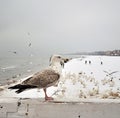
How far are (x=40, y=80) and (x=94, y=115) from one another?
39.9 inches

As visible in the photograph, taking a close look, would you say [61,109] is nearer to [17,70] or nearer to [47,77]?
[47,77]

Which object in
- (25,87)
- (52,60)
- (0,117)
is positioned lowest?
(0,117)

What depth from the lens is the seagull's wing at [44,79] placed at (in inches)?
145

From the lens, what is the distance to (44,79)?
12.2 feet

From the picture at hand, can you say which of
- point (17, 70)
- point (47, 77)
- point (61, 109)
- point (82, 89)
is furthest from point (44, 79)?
point (17, 70)

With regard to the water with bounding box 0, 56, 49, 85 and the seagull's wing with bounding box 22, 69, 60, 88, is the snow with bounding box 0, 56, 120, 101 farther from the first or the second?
the water with bounding box 0, 56, 49, 85

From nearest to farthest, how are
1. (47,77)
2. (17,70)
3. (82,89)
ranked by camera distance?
(47,77)
(82,89)
(17,70)

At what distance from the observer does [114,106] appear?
10.2 ft

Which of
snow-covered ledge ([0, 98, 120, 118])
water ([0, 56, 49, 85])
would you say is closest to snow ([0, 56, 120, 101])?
snow-covered ledge ([0, 98, 120, 118])

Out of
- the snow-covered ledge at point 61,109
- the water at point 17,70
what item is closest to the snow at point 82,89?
the snow-covered ledge at point 61,109

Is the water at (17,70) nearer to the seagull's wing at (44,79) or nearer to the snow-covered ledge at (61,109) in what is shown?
the seagull's wing at (44,79)

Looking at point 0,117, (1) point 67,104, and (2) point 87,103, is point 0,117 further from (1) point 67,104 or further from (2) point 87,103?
(2) point 87,103

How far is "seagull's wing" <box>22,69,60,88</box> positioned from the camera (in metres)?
3.69

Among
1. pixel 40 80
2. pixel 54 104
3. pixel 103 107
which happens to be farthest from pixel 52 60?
pixel 103 107
